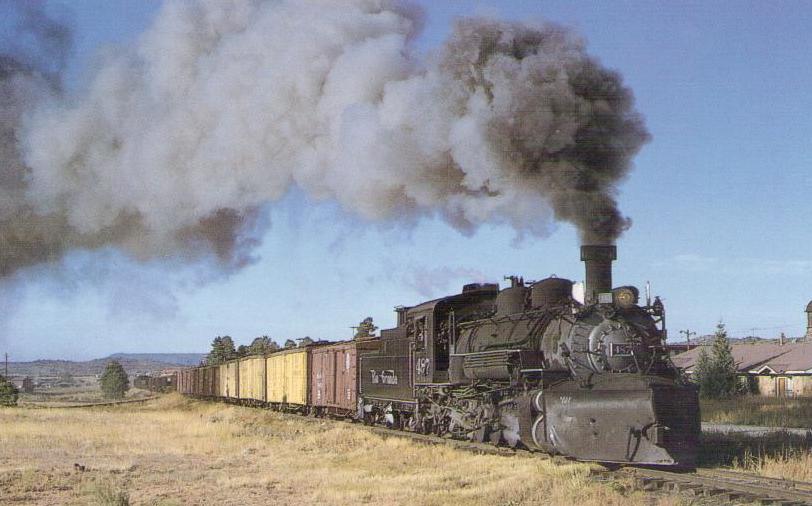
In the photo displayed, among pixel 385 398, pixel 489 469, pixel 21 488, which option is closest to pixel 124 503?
pixel 21 488

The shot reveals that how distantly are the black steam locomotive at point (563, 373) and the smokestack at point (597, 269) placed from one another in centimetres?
2

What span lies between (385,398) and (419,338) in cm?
355

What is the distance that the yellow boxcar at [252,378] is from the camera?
39.4 meters

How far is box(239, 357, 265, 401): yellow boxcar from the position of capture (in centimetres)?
3938

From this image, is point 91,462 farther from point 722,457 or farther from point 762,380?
point 762,380

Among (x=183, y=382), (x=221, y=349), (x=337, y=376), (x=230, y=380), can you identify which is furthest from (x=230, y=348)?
(x=337, y=376)

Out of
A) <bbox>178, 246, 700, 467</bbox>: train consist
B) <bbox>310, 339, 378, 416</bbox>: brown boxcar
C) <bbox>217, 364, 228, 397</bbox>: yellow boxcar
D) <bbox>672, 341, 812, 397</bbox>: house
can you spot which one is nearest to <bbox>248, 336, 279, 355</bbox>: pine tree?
<bbox>217, 364, 228, 397</bbox>: yellow boxcar

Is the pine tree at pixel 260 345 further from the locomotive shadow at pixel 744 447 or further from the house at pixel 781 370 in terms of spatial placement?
the locomotive shadow at pixel 744 447

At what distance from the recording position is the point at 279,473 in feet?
48.0

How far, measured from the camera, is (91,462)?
16859 millimetres

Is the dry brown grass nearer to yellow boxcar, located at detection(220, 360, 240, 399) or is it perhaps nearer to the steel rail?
the steel rail

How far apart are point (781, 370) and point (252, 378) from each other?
3084 cm

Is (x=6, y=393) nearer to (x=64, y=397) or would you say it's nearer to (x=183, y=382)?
(x=183, y=382)

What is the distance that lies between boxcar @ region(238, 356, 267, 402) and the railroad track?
27260 millimetres
